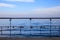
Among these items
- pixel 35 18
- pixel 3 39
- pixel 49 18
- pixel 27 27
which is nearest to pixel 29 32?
pixel 27 27

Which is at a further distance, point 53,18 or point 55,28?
point 55,28

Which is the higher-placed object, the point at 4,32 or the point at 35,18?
the point at 35,18

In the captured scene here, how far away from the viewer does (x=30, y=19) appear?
5734 millimetres

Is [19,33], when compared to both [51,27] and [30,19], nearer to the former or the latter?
[30,19]

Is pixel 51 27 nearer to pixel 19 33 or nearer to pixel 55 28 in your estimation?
pixel 55 28

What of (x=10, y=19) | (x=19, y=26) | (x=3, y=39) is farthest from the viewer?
(x=19, y=26)

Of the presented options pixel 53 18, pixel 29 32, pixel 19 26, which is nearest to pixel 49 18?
pixel 53 18

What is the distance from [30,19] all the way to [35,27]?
0.63 metres

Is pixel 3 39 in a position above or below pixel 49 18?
below

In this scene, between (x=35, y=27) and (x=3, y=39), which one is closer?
(x=3, y=39)

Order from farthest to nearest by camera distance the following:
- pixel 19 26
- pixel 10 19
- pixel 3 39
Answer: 1. pixel 19 26
2. pixel 10 19
3. pixel 3 39

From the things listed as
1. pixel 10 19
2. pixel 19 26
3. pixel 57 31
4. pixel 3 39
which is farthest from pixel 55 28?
pixel 3 39

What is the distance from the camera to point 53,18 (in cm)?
573

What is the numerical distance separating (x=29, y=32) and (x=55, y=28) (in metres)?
1.31
